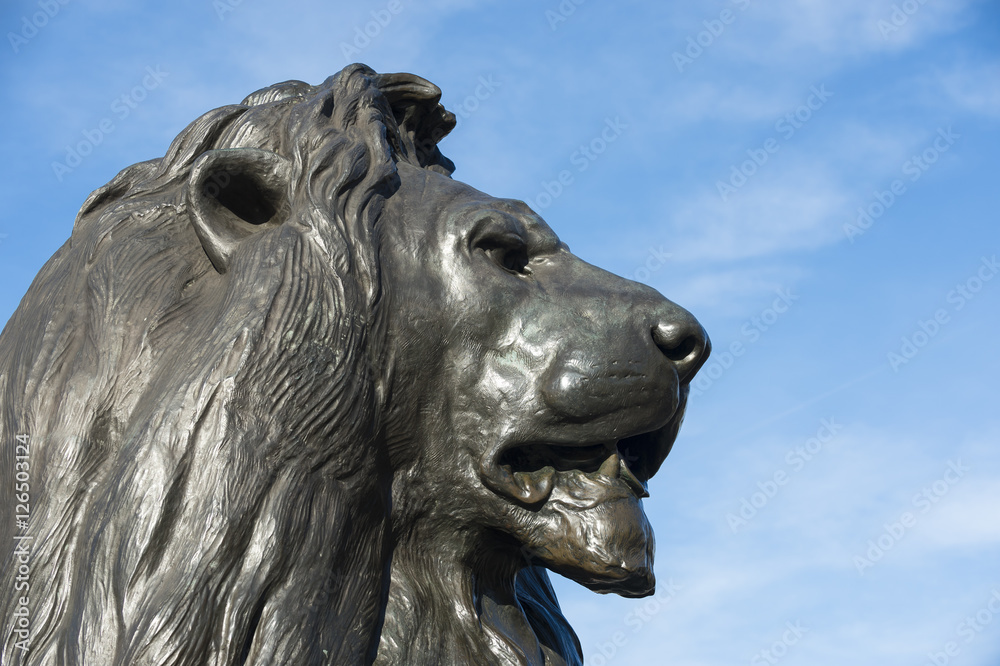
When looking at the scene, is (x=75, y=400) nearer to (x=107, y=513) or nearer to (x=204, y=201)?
(x=107, y=513)

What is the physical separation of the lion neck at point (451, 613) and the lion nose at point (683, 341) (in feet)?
2.17

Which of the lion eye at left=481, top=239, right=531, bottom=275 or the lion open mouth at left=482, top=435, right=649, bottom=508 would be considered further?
the lion eye at left=481, top=239, right=531, bottom=275

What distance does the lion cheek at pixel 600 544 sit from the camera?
9.62 feet

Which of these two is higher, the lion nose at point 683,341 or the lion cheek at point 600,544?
the lion nose at point 683,341

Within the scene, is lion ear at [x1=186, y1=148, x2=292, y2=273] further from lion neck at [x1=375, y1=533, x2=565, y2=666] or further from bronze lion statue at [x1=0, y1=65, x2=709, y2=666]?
lion neck at [x1=375, y1=533, x2=565, y2=666]

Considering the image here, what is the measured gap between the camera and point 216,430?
2.65 metres

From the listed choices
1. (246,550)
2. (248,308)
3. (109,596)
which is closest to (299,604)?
(246,550)

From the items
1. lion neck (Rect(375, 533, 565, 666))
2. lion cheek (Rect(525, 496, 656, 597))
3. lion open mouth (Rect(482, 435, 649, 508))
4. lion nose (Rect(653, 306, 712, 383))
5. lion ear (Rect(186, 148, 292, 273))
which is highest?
lion nose (Rect(653, 306, 712, 383))

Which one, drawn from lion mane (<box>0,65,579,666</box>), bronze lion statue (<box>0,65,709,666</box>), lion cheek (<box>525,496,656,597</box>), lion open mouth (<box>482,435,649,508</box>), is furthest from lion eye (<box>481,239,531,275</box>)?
lion cheek (<box>525,496,656,597</box>)

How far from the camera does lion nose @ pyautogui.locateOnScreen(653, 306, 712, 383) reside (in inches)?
122

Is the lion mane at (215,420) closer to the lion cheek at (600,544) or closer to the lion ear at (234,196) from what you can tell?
the lion ear at (234,196)

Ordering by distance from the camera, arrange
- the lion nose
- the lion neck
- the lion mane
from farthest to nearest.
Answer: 1. the lion nose
2. the lion neck
3. the lion mane

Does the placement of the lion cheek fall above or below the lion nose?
below

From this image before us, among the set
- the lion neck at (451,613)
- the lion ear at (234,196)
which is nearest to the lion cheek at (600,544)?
the lion neck at (451,613)
